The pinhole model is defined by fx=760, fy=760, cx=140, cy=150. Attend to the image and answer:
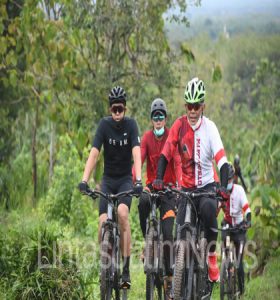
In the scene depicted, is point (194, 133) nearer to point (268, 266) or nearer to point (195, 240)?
point (195, 240)

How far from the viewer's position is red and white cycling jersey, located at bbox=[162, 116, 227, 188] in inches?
333

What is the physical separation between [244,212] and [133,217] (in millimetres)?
5920

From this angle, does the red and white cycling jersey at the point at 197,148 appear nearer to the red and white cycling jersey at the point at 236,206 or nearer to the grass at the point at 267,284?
the red and white cycling jersey at the point at 236,206

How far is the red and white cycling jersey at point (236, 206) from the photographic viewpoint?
38.2ft

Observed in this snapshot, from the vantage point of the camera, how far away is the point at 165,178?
32.3 feet

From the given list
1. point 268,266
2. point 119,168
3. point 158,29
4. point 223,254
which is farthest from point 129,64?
point 119,168

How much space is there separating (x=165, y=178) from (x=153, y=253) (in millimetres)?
1067

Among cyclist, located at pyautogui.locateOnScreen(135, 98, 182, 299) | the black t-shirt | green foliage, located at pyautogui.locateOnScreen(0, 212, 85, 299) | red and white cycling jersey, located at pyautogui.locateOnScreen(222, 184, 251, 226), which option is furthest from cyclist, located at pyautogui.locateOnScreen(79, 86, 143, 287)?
red and white cycling jersey, located at pyautogui.locateOnScreen(222, 184, 251, 226)

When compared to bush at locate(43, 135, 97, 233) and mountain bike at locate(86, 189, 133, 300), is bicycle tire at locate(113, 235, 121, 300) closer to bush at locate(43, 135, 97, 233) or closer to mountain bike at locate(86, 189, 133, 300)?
mountain bike at locate(86, 189, 133, 300)

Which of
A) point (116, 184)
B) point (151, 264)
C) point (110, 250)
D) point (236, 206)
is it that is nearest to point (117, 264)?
point (110, 250)

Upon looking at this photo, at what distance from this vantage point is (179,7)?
17.8 metres

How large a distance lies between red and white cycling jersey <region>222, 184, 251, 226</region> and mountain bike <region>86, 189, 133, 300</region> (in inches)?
129

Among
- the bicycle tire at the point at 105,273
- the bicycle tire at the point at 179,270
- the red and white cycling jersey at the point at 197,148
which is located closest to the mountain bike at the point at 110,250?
the bicycle tire at the point at 105,273

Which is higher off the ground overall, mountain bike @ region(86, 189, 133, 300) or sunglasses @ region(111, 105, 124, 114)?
sunglasses @ region(111, 105, 124, 114)
